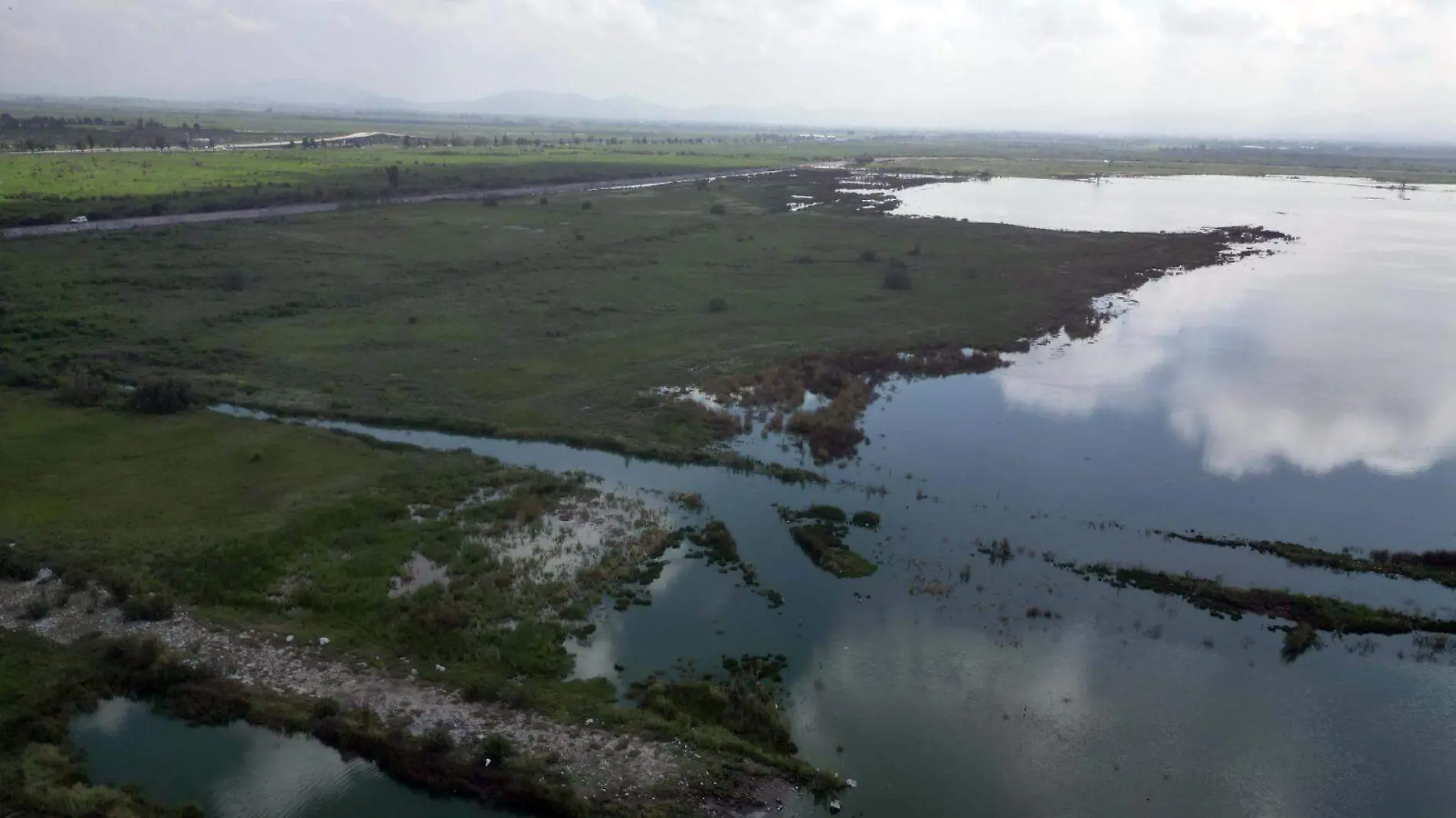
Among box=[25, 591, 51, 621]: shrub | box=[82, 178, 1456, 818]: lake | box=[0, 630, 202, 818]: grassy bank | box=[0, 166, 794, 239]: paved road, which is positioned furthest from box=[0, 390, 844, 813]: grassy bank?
box=[0, 166, 794, 239]: paved road

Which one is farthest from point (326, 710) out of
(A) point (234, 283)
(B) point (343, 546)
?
(A) point (234, 283)

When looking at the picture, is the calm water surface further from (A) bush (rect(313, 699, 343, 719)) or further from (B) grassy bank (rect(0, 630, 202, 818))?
(A) bush (rect(313, 699, 343, 719))

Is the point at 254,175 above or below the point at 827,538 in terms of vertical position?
above

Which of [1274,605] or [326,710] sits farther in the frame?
[1274,605]

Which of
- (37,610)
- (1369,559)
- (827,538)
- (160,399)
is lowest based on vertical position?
(1369,559)

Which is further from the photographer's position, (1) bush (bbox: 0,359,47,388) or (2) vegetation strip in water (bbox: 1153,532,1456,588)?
(1) bush (bbox: 0,359,47,388)

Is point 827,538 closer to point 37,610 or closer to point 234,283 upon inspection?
point 37,610
